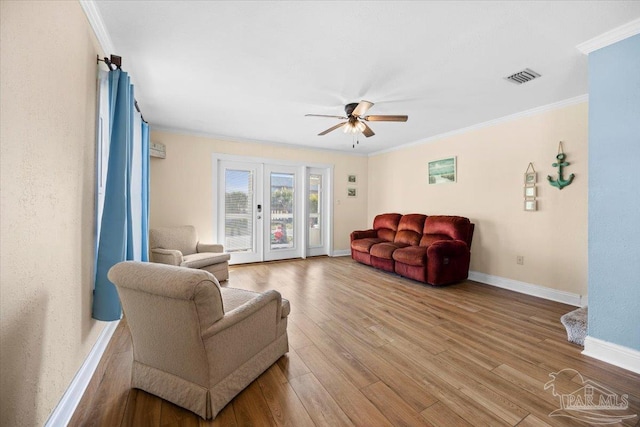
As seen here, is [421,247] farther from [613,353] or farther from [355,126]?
[613,353]

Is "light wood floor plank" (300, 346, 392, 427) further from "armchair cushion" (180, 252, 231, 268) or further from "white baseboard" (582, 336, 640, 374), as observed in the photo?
"armchair cushion" (180, 252, 231, 268)

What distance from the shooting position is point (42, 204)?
122cm

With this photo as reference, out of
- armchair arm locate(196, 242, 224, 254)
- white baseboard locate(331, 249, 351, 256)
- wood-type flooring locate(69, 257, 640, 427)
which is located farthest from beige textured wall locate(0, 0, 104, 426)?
white baseboard locate(331, 249, 351, 256)

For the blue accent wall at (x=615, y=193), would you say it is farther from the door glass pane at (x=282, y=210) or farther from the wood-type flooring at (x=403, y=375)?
the door glass pane at (x=282, y=210)

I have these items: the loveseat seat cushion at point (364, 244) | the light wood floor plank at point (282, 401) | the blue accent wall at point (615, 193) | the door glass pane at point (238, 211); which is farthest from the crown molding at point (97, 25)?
the loveseat seat cushion at point (364, 244)

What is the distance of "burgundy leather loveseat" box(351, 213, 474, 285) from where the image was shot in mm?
3803

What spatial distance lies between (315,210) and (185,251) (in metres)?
2.87

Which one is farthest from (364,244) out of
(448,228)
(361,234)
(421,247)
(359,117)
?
(359,117)

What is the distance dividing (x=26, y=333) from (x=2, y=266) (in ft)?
1.11

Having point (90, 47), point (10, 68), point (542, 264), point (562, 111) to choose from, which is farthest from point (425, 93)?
point (10, 68)

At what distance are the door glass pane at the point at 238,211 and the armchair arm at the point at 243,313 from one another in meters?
3.45

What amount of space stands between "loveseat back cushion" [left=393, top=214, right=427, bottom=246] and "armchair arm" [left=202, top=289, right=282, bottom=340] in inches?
136

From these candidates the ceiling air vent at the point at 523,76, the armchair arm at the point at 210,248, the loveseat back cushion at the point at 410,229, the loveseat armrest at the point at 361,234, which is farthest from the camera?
the loveseat armrest at the point at 361,234

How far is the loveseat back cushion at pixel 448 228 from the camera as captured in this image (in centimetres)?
407
